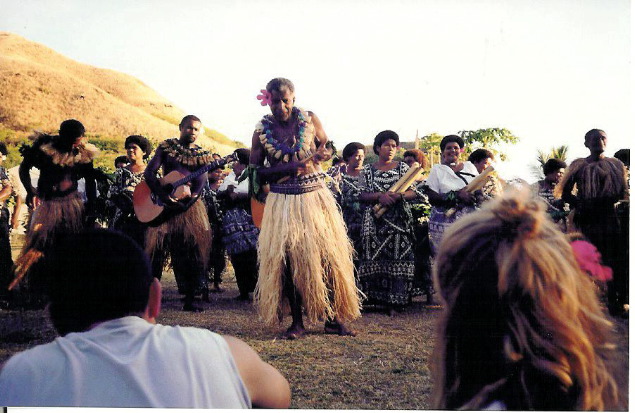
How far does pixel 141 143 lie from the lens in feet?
19.3

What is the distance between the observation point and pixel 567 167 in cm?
564

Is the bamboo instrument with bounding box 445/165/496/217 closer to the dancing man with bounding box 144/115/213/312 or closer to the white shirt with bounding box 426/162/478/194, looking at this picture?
the white shirt with bounding box 426/162/478/194

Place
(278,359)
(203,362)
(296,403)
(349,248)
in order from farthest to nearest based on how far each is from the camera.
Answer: (349,248)
(278,359)
(296,403)
(203,362)

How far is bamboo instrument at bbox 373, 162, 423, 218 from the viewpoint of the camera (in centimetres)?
567

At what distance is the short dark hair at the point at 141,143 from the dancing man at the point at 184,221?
25cm

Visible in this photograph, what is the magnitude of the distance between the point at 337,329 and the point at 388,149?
1709mm

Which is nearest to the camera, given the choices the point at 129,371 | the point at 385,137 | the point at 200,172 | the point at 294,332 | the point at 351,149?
the point at 129,371

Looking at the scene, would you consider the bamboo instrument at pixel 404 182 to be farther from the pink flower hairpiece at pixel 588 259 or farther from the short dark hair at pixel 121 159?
the pink flower hairpiece at pixel 588 259

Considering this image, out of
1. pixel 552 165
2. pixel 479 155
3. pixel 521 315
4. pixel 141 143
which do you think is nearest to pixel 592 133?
pixel 552 165

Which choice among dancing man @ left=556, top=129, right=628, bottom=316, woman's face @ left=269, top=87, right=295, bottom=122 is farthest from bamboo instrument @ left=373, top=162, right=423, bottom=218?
woman's face @ left=269, top=87, right=295, bottom=122

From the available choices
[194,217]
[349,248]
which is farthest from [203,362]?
[194,217]

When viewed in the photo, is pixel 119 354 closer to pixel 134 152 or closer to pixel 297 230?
pixel 297 230

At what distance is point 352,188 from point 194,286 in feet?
5.19

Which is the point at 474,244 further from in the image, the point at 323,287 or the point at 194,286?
the point at 194,286
